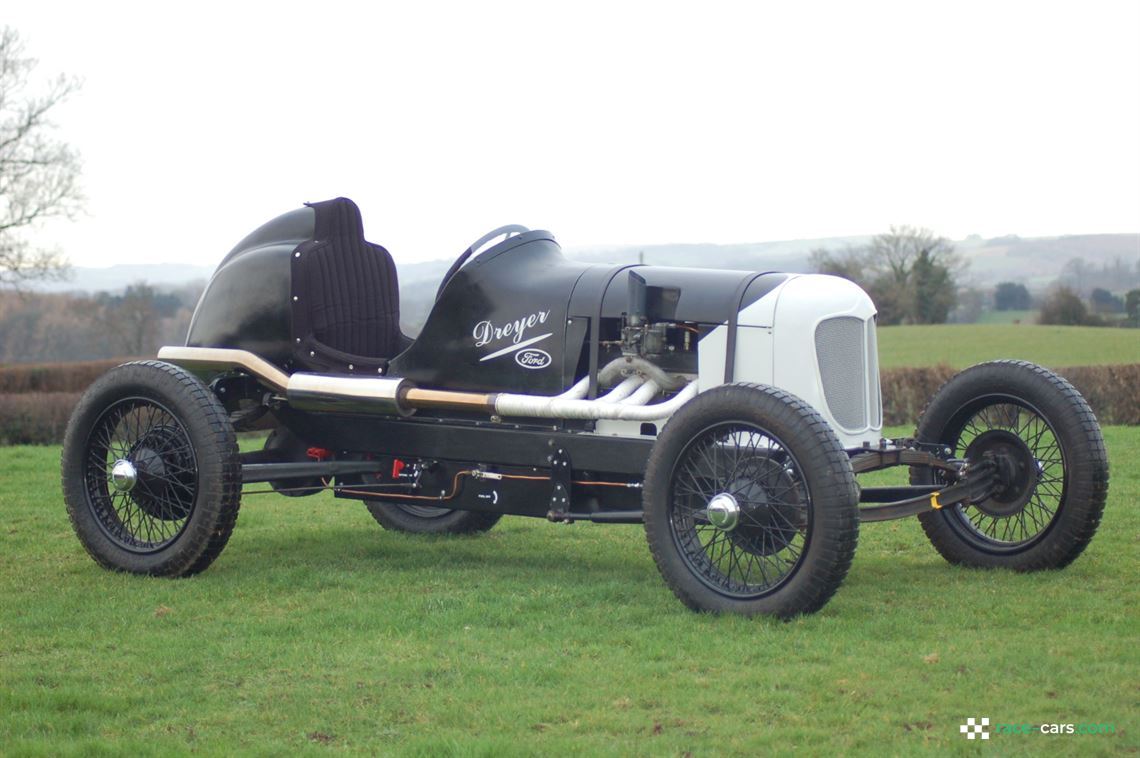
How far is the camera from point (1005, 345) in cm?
2745

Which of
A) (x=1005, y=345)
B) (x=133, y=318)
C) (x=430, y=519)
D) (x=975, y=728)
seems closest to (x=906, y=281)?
(x=1005, y=345)

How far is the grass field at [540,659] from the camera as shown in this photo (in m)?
4.28

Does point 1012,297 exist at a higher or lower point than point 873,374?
higher

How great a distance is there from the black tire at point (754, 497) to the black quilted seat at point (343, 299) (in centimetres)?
246

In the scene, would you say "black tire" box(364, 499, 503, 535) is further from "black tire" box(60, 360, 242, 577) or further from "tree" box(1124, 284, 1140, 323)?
"tree" box(1124, 284, 1140, 323)

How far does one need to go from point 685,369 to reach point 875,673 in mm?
2409

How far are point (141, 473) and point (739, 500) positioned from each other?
3609 mm

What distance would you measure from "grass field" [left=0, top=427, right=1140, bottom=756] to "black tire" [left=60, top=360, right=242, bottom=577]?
0.20 m

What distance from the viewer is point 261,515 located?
32.9 feet

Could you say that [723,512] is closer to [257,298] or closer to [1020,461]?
[1020,461]

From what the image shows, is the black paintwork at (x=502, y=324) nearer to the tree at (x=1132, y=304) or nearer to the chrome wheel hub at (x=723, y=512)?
the chrome wheel hub at (x=723, y=512)

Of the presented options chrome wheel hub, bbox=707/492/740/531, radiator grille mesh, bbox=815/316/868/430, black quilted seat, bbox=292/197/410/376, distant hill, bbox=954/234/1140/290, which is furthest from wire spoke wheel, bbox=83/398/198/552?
distant hill, bbox=954/234/1140/290

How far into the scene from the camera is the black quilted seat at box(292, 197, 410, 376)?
7.88 metres

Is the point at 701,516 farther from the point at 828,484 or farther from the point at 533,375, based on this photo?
the point at 533,375
